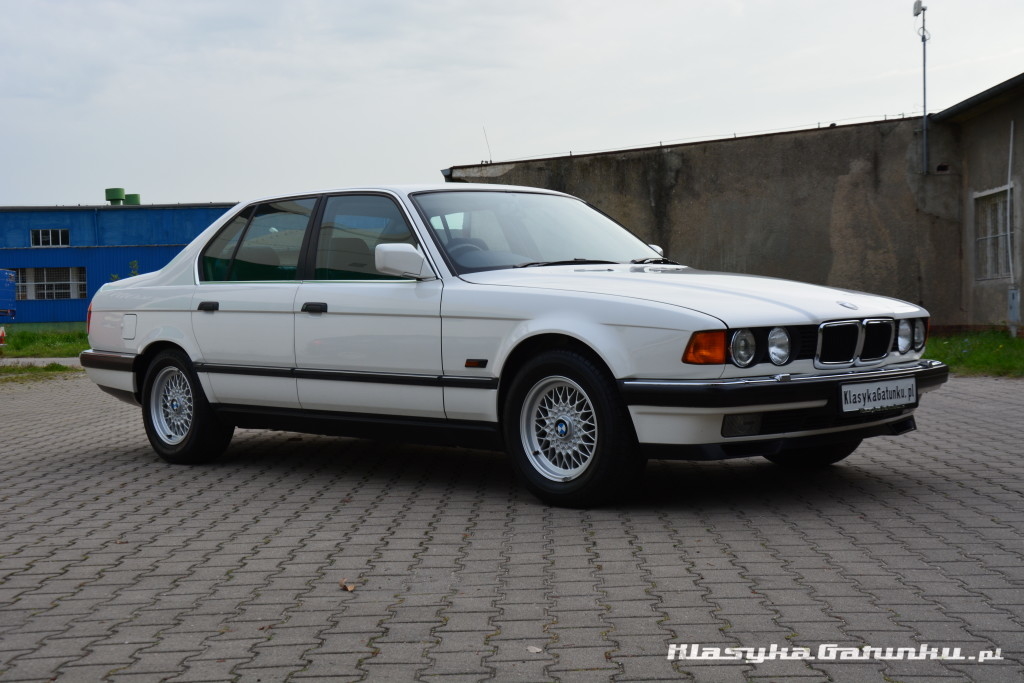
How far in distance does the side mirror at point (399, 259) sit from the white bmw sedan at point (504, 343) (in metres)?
0.01

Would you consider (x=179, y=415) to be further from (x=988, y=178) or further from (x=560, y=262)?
(x=988, y=178)

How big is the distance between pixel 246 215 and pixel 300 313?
1176 mm

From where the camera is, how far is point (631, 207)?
21.2m

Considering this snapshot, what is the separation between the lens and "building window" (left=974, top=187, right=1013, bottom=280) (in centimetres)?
1772

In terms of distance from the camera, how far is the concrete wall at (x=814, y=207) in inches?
765

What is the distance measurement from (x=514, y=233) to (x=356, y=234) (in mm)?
918

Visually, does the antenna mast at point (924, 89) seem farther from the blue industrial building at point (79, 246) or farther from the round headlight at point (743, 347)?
the blue industrial building at point (79, 246)

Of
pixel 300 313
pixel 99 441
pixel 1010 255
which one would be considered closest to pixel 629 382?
pixel 300 313

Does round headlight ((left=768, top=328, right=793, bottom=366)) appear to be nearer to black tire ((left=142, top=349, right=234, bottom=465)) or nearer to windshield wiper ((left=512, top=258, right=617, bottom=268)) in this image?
windshield wiper ((left=512, top=258, right=617, bottom=268))

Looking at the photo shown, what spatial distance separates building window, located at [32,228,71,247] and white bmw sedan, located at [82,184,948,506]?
156 ft

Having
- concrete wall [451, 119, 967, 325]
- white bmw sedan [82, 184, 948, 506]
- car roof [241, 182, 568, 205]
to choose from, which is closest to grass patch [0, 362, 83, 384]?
concrete wall [451, 119, 967, 325]

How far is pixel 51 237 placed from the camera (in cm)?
5272

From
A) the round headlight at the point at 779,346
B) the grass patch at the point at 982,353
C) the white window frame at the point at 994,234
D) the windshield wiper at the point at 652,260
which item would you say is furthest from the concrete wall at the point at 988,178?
the round headlight at the point at 779,346

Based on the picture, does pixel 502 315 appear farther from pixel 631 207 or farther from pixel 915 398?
pixel 631 207
